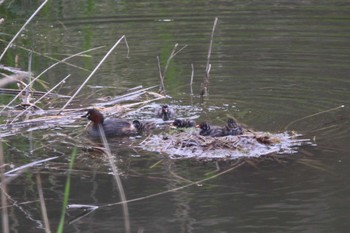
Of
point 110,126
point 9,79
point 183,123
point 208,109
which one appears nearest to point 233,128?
point 183,123

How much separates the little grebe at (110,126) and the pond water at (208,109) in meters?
0.11

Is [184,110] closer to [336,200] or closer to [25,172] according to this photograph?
[25,172]

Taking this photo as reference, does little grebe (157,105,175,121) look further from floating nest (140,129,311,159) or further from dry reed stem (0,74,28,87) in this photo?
dry reed stem (0,74,28,87)

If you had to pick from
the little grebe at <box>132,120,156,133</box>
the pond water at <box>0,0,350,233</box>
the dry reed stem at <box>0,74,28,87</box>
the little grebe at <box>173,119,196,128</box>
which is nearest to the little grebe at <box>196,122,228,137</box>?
the little grebe at <box>173,119,196,128</box>

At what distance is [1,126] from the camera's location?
9055mm

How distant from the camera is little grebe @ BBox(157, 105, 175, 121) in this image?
9.32 meters

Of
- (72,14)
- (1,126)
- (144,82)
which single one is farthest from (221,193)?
(72,14)

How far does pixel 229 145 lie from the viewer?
26.7 ft

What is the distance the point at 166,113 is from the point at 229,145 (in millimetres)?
1340

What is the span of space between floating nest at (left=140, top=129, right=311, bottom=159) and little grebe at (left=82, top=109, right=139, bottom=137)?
1.75ft

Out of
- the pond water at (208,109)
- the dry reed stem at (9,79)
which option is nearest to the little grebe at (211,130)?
the pond water at (208,109)

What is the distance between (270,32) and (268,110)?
15.6ft

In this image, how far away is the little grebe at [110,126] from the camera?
29.2 feet

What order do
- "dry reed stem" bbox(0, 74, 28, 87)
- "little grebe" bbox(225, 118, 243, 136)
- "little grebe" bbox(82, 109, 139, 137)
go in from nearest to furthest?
"dry reed stem" bbox(0, 74, 28, 87), "little grebe" bbox(225, 118, 243, 136), "little grebe" bbox(82, 109, 139, 137)
